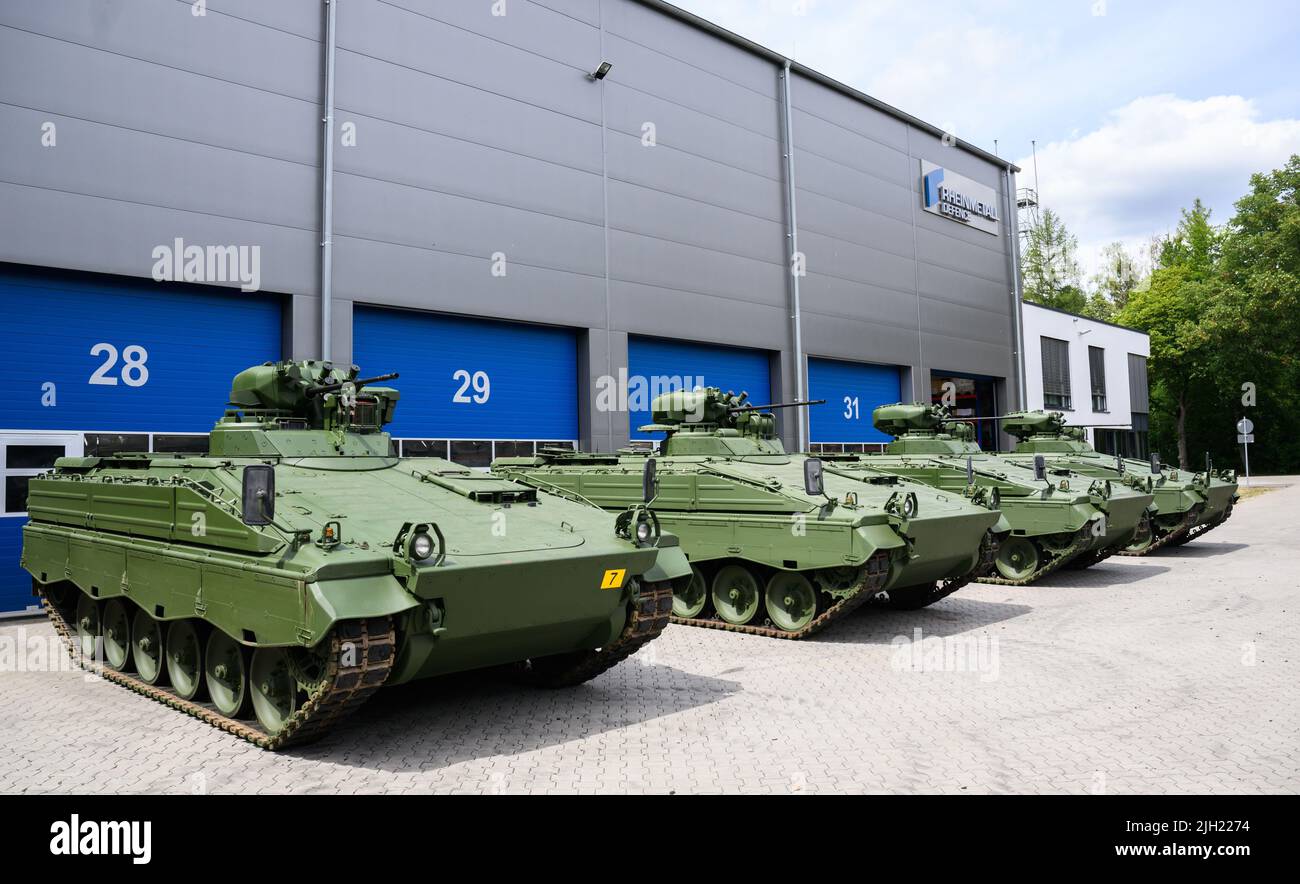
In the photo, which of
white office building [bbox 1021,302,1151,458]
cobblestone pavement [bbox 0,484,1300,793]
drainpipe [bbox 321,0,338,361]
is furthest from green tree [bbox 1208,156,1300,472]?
drainpipe [bbox 321,0,338,361]

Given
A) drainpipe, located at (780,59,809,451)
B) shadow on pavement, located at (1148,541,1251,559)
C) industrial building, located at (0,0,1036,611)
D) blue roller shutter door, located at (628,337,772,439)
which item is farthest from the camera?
drainpipe, located at (780,59,809,451)

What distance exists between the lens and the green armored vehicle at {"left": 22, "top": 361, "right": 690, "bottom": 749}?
630 centimetres

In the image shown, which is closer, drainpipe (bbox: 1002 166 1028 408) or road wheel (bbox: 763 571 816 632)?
road wheel (bbox: 763 571 816 632)

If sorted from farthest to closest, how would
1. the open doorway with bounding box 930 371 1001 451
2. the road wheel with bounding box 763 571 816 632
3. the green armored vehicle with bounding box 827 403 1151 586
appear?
the open doorway with bounding box 930 371 1001 451 → the green armored vehicle with bounding box 827 403 1151 586 → the road wheel with bounding box 763 571 816 632

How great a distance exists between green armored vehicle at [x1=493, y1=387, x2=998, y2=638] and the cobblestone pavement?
700 mm

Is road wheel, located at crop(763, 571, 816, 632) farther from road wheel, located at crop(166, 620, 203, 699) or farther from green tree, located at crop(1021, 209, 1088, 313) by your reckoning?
green tree, located at crop(1021, 209, 1088, 313)

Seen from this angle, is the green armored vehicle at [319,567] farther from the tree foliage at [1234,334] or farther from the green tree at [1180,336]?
the green tree at [1180,336]

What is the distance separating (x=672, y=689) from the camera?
28.4 feet

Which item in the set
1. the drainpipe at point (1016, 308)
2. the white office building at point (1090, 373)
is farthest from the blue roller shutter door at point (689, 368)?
the white office building at point (1090, 373)

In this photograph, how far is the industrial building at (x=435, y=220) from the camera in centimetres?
1289

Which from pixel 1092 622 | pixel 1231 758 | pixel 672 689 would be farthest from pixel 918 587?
pixel 1231 758

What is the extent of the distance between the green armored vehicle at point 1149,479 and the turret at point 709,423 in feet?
22.3

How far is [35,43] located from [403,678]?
1106cm

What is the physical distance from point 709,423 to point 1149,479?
944 cm
